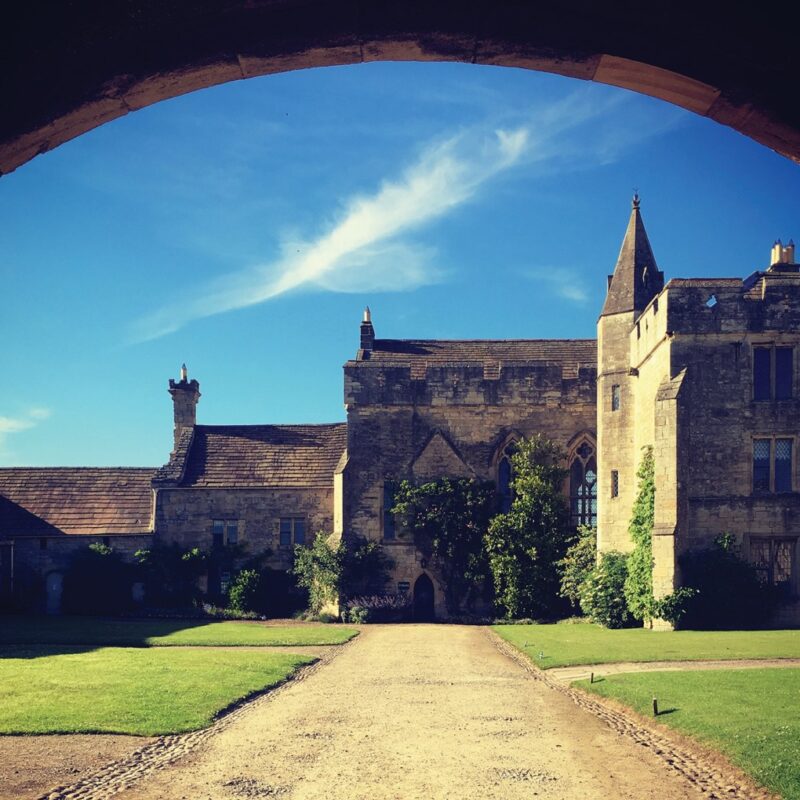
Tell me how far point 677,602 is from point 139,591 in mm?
21928

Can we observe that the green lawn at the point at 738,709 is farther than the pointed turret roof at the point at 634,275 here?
No

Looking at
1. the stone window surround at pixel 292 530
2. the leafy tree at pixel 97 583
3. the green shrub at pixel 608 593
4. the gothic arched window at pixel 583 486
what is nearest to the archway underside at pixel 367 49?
the green shrub at pixel 608 593

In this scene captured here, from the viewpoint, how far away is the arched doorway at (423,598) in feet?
112

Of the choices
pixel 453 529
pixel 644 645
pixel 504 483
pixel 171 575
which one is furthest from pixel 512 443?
pixel 171 575

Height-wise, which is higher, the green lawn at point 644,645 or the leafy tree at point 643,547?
the leafy tree at point 643,547

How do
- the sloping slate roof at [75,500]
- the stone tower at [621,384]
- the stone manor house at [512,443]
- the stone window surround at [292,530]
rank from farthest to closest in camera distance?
1. the sloping slate roof at [75,500]
2. the stone window surround at [292,530]
3. the stone tower at [621,384]
4. the stone manor house at [512,443]

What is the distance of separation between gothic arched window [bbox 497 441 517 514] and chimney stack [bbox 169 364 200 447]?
608 inches

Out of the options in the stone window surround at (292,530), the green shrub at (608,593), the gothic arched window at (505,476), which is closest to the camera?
the green shrub at (608,593)

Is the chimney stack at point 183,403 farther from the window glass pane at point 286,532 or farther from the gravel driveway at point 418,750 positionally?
the gravel driveway at point 418,750

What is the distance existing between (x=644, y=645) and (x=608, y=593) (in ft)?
21.9

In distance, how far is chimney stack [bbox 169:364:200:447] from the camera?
135 ft

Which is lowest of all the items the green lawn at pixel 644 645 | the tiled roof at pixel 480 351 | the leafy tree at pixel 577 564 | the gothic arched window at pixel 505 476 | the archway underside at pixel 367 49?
the green lawn at pixel 644 645

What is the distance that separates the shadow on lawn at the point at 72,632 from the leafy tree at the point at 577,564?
13.7 meters

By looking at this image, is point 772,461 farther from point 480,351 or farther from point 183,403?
point 183,403
